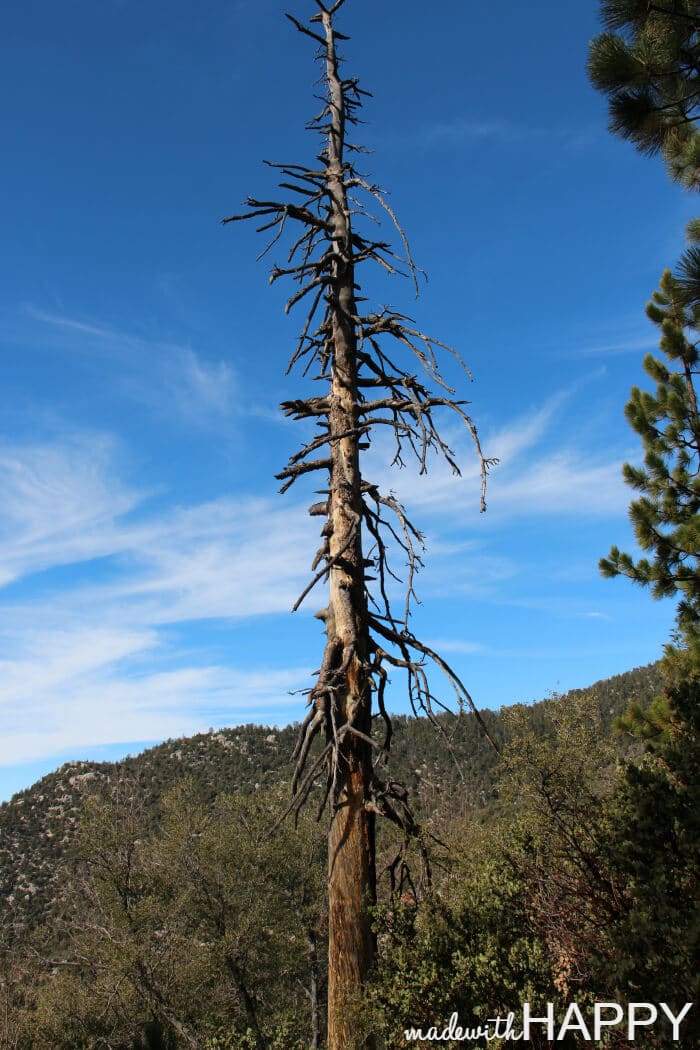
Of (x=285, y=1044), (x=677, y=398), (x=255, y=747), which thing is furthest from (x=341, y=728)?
(x=255, y=747)

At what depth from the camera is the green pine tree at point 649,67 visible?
720 cm

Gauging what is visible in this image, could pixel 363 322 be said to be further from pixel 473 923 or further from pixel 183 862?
pixel 183 862

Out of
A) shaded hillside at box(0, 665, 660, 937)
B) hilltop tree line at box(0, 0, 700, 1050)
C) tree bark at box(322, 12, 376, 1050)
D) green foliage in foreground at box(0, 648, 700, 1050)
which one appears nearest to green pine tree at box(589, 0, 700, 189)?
hilltop tree line at box(0, 0, 700, 1050)

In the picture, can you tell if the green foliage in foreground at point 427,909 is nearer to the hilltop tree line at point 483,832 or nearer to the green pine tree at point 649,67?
the hilltop tree line at point 483,832

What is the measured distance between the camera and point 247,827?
28188mm

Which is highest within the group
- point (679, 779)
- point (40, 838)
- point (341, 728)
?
point (341, 728)

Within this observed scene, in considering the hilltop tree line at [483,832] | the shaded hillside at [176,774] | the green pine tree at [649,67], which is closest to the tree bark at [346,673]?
the hilltop tree line at [483,832]

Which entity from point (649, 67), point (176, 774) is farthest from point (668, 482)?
point (176, 774)

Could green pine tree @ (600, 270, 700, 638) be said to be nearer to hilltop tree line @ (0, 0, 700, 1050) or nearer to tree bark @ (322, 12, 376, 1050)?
hilltop tree line @ (0, 0, 700, 1050)

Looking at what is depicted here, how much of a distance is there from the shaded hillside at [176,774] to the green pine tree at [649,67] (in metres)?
56.9

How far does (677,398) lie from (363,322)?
10.1m

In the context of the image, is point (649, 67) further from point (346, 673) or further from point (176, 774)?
point (176, 774)

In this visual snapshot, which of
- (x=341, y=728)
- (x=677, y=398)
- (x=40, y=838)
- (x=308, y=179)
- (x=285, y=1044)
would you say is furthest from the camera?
(x=40, y=838)

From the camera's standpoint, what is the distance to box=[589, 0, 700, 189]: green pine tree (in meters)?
7.20
